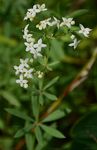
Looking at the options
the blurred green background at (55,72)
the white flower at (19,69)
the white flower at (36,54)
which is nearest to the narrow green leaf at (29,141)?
the blurred green background at (55,72)

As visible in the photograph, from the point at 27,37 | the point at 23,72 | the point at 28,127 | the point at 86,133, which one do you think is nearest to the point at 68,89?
the point at 86,133

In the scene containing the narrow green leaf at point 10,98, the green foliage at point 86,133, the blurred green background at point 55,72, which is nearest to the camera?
the green foliage at point 86,133

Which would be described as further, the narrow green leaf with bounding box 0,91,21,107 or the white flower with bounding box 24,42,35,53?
the narrow green leaf with bounding box 0,91,21,107

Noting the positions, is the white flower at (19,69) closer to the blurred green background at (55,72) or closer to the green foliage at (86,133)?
the blurred green background at (55,72)

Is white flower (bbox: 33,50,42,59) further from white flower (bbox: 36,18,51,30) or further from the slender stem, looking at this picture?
the slender stem

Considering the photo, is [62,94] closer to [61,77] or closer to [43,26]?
[61,77]

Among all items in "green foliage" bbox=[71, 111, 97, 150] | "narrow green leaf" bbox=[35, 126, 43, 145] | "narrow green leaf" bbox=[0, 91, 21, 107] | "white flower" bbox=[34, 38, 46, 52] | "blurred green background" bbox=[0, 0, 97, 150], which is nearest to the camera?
"white flower" bbox=[34, 38, 46, 52]

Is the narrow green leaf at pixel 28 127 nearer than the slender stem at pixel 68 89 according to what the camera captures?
Yes

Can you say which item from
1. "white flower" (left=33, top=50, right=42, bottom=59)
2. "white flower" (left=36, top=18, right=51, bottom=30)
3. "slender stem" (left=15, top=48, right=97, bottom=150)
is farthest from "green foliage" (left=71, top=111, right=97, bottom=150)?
"white flower" (left=36, top=18, right=51, bottom=30)

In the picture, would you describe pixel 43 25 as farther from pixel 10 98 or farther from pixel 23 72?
pixel 10 98
